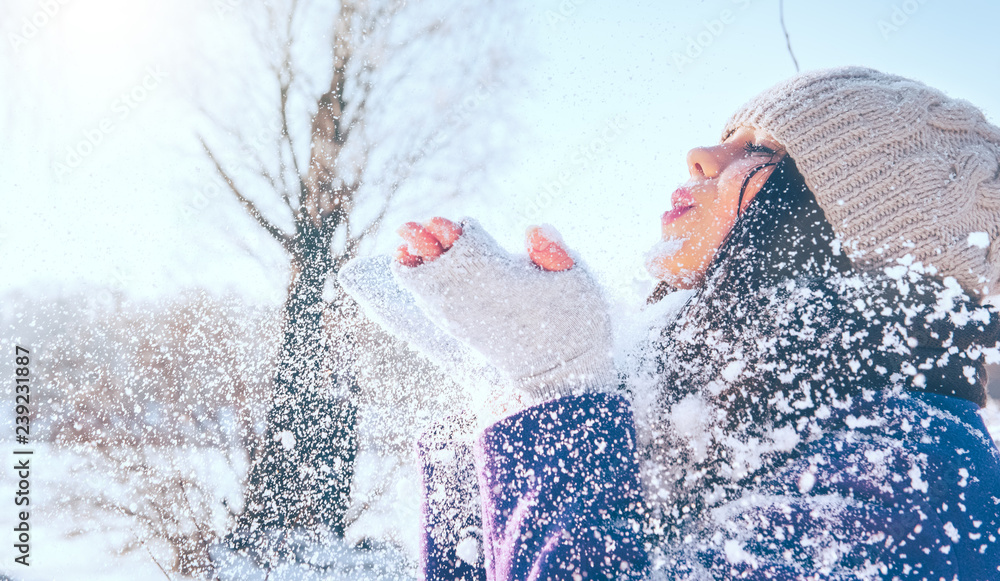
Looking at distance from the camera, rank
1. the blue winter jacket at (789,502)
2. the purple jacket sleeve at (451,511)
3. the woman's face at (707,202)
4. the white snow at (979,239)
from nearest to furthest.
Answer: the blue winter jacket at (789,502)
the white snow at (979,239)
the woman's face at (707,202)
the purple jacket sleeve at (451,511)

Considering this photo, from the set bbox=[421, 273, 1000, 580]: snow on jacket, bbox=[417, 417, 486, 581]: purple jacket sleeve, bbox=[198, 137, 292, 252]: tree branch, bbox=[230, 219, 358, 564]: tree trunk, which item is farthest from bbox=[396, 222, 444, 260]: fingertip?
bbox=[198, 137, 292, 252]: tree branch

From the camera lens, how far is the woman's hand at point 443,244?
1.03m

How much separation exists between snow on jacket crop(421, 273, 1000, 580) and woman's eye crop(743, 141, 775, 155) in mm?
429

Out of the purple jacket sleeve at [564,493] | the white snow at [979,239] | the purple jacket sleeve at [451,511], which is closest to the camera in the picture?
the purple jacket sleeve at [564,493]

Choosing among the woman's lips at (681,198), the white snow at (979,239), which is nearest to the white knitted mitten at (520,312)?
the woman's lips at (681,198)

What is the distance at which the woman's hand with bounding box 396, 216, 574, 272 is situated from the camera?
1030 mm

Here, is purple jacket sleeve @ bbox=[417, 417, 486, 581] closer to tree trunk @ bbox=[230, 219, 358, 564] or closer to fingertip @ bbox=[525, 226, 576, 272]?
fingertip @ bbox=[525, 226, 576, 272]

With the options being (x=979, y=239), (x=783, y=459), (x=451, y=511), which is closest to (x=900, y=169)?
(x=979, y=239)

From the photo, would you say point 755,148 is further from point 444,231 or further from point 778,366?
point 444,231

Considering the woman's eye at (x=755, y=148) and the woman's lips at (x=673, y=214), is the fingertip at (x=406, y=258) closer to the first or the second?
the woman's lips at (x=673, y=214)

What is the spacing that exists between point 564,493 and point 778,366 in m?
0.57

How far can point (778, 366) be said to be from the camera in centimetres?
97

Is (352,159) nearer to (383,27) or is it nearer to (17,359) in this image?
(383,27)

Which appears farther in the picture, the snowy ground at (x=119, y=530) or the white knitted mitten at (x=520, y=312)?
the snowy ground at (x=119, y=530)
